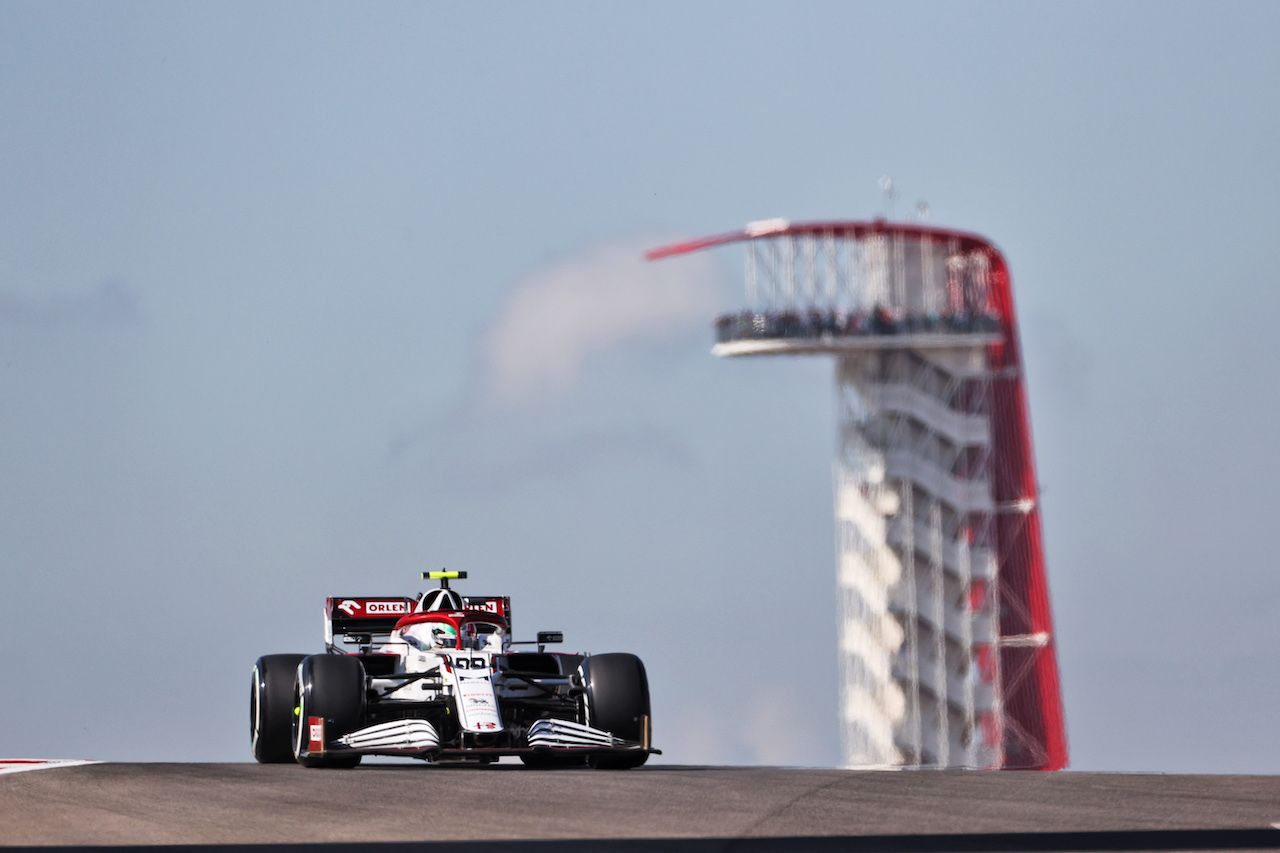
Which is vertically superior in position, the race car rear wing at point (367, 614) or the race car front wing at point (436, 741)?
the race car rear wing at point (367, 614)

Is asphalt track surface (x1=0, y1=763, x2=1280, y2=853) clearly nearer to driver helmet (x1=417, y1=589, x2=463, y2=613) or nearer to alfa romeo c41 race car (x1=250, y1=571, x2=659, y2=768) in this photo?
alfa romeo c41 race car (x1=250, y1=571, x2=659, y2=768)

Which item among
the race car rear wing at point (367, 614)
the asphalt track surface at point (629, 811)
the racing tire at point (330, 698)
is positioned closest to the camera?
the asphalt track surface at point (629, 811)

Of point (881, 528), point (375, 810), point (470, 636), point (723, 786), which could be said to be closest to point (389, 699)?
point (470, 636)

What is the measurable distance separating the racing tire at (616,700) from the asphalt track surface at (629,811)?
1373mm

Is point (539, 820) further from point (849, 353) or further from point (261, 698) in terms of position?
point (849, 353)

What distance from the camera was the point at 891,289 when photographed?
7656cm

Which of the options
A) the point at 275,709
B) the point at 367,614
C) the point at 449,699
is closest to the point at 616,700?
the point at 449,699

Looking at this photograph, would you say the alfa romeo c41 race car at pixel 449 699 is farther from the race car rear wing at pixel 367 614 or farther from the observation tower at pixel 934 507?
the observation tower at pixel 934 507

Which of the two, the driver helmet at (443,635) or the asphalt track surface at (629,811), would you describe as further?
the driver helmet at (443,635)

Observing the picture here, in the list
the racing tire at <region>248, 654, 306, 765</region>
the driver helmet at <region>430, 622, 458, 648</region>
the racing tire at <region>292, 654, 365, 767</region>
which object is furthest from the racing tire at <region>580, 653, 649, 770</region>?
the racing tire at <region>248, 654, 306, 765</region>

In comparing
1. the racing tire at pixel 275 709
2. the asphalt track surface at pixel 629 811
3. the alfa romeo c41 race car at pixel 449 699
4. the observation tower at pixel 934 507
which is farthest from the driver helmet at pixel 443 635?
the observation tower at pixel 934 507

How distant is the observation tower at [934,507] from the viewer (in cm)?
7556

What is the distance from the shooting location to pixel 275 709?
2139cm

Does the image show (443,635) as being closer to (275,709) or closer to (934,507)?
(275,709)
